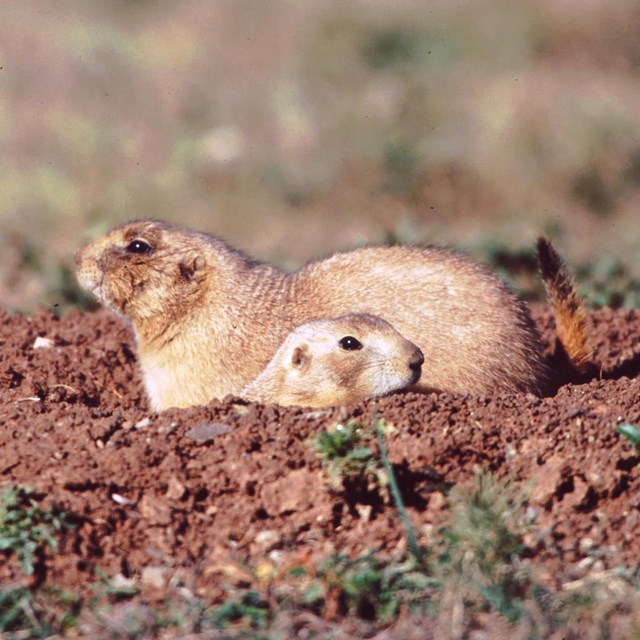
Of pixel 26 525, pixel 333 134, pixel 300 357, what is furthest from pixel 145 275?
pixel 333 134

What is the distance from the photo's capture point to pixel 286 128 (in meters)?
14.0

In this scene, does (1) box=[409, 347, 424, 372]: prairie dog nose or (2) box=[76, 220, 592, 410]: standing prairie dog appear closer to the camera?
(1) box=[409, 347, 424, 372]: prairie dog nose

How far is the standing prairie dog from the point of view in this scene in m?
5.72

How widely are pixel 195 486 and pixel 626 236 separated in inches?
270

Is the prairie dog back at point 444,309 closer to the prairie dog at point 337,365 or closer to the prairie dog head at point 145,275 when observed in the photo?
the prairie dog at point 337,365

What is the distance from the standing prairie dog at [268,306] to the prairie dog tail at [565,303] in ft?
0.75

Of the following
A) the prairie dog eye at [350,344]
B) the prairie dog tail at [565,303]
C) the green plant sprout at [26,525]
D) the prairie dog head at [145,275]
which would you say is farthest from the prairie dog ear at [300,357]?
the green plant sprout at [26,525]

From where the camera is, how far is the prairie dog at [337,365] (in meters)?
5.42

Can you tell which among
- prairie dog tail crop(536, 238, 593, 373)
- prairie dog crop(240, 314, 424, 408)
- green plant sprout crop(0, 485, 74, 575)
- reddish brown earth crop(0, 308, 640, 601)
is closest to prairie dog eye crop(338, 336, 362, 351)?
prairie dog crop(240, 314, 424, 408)

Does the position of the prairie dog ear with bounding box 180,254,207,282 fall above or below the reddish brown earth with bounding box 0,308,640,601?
above

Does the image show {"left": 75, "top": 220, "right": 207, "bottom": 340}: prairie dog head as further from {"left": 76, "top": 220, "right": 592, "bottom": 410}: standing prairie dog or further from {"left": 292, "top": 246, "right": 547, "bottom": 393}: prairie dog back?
{"left": 292, "top": 246, "right": 547, "bottom": 393}: prairie dog back

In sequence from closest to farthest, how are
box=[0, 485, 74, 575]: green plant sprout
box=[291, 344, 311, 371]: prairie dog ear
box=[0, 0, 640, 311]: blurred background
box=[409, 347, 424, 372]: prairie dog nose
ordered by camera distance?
box=[0, 485, 74, 575]: green plant sprout < box=[409, 347, 424, 372]: prairie dog nose < box=[291, 344, 311, 371]: prairie dog ear < box=[0, 0, 640, 311]: blurred background

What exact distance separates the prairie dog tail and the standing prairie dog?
0.75 ft

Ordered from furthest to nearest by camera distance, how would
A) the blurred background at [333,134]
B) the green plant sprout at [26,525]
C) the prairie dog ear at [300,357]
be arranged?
the blurred background at [333,134], the prairie dog ear at [300,357], the green plant sprout at [26,525]
